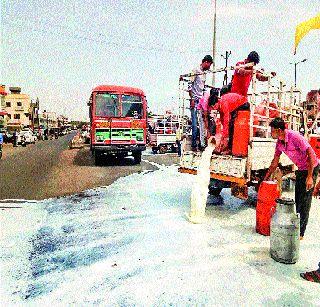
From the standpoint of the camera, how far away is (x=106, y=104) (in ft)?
45.1

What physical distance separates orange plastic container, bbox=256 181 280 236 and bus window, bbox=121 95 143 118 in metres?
10.2

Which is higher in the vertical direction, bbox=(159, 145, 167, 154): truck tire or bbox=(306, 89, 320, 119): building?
bbox=(306, 89, 320, 119): building

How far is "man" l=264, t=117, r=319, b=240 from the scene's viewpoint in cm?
413

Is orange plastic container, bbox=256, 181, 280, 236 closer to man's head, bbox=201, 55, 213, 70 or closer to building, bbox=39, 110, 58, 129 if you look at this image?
man's head, bbox=201, 55, 213, 70

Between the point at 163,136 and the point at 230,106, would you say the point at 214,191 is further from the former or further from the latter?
the point at 163,136

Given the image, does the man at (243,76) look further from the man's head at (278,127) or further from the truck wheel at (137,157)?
the truck wheel at (137,157)

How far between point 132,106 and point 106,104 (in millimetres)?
1170

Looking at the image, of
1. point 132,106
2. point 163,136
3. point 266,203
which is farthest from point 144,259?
point 163,136

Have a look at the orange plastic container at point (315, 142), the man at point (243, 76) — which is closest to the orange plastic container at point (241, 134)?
the man at point (243, 76)

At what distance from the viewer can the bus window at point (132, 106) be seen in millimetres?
13984

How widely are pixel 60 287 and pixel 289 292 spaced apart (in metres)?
2.23

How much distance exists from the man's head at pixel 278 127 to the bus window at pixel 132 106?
1030cm

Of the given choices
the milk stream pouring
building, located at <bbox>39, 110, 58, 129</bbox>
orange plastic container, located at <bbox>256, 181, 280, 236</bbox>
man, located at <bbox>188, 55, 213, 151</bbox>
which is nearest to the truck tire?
man, located at <bbox>188, 55, 213, 151</bbox>

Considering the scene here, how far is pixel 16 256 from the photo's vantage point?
402 cm
